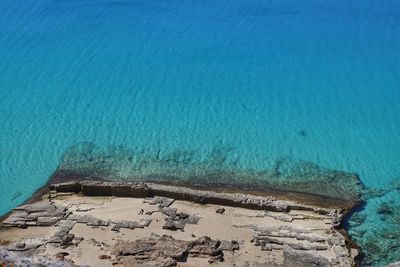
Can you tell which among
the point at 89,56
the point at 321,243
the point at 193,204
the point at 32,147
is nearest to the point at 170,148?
the point at 193,204

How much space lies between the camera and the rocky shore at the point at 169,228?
15.5m

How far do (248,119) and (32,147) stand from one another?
9800 millimetres

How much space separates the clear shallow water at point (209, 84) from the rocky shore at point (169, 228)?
1638mm

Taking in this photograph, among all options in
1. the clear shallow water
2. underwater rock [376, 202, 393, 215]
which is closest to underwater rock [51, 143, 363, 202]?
the clear shallow water

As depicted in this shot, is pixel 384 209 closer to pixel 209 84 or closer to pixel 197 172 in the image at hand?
pixel 197 172

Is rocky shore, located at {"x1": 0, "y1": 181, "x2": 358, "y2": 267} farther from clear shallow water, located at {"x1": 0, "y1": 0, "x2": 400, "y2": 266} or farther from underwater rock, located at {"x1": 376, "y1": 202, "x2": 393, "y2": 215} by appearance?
clear shallow water, located at {"x1": 0, "y1": 0, "x2": 400, "y2": 266}

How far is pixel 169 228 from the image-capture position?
1691 cm

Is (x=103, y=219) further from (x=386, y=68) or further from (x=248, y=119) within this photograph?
(x=386, y=68)

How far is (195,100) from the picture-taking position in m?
25.4

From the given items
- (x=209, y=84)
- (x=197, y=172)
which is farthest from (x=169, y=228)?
(x=209, y=84)

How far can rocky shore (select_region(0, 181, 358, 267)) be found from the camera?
15.5m

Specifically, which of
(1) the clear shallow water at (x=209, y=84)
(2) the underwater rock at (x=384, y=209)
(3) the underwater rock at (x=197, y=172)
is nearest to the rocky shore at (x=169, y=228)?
(3) the underwater rock at (x=197, y=172)

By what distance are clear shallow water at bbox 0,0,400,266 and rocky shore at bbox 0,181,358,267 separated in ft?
5.37

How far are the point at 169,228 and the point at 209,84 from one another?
1149cm
